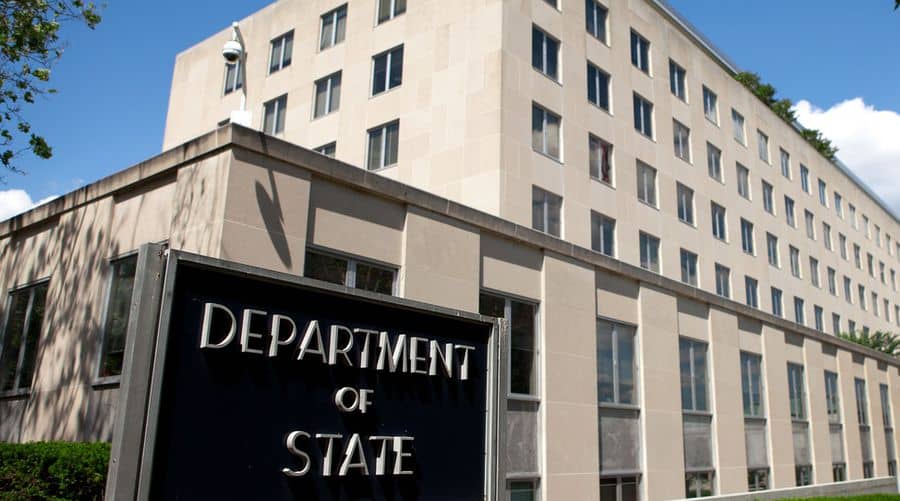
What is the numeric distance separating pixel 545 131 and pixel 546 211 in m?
2.84

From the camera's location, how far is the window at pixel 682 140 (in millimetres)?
33969

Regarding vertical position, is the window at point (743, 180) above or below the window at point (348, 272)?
above

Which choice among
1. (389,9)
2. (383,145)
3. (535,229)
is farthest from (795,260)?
(389,9)

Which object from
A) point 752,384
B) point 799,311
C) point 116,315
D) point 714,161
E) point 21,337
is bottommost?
point 21,337

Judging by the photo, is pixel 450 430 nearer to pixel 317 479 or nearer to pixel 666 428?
pixel 317 479

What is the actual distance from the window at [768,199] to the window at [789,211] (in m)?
2.20

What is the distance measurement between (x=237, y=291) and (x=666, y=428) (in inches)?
832

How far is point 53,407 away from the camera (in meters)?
15.4

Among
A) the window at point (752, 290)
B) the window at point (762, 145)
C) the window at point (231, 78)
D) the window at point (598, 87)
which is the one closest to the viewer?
the window at point (598, 87)

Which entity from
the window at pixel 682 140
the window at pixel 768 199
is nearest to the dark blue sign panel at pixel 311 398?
the window at pixel 682 140

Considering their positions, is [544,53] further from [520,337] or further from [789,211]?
[789,211]

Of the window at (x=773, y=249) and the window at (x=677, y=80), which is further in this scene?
the window at (x=773, y=249)

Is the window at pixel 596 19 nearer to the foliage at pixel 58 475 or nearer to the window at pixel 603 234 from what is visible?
the window at pixel 603 234

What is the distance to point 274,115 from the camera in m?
33.2
